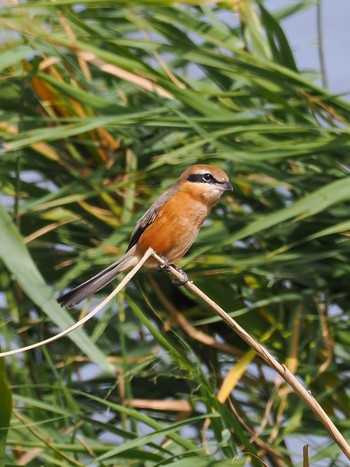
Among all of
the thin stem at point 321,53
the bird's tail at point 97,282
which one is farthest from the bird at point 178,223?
the thin stem at point 321,53

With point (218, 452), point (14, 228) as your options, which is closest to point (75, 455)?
point (218, 452)

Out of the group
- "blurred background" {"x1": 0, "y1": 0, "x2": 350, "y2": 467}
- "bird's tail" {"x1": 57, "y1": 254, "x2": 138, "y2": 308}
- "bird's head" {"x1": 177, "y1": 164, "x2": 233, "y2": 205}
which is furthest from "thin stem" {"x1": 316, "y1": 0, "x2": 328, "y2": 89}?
"bird's tail" {"x1": 57, "y1": 254, "x2": 138, "y2": 308}

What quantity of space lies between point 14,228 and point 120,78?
2.29 feet

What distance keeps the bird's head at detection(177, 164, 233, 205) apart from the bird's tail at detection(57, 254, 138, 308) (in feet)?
0.70

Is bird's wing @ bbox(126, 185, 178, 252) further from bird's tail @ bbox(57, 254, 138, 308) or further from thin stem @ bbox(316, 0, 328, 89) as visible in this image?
thin stem @ bbox(316, 0, 328, 89)

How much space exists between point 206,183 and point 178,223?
0.38 ft

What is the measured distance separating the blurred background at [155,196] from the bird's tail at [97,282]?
0.24ft

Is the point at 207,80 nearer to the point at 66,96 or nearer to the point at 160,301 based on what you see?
the point at 66,96

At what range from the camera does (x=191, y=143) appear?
9.48 feet

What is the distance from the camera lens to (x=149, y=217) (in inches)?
103

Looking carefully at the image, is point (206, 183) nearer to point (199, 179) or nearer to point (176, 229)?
point (199, 179)

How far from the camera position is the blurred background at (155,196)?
2664 mm

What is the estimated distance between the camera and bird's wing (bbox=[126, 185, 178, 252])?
8.57 feet

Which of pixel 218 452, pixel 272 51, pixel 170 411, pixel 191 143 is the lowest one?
pixel 170 411
